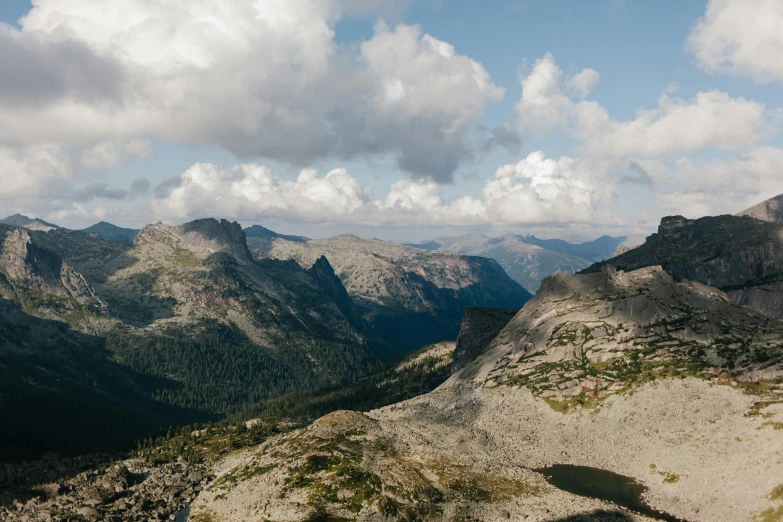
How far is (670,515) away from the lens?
4754 inches

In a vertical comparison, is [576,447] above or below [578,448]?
above

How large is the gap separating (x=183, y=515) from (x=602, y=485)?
365ft

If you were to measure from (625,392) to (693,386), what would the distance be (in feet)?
65.3

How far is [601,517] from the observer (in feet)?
380

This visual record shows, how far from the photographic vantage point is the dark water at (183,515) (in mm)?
133375

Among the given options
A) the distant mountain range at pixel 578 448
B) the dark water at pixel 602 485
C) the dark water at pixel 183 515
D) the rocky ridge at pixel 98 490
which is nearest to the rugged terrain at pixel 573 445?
the distant mountain range at pixel 578 448

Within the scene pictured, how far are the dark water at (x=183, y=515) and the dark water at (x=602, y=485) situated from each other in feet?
318

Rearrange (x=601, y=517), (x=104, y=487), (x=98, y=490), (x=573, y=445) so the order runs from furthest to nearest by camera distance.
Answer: (x=573, y=445)
(x=104, y=487)
(x=98, y=490)
(x=601, y=517)

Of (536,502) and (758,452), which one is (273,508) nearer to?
(536,502)

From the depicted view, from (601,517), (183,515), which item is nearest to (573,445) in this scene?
(601,517)

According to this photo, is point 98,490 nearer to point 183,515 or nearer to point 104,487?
point 104,487

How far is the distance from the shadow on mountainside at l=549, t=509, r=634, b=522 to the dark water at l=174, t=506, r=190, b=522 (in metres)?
92.0

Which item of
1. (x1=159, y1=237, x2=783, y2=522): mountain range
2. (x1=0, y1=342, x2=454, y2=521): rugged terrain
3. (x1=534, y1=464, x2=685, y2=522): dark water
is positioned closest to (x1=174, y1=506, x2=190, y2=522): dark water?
(x1=0, y1=342, x2=454, y2=521): rugged terrain

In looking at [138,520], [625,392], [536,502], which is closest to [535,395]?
[625,392]
